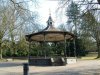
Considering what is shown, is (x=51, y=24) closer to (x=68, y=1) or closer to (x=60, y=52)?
(x=68, y=1)

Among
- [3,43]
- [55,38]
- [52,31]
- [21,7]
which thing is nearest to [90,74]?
[21,7]

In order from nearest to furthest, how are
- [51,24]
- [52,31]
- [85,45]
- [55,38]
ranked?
[52,31] < [51,24] < [55,38] < [85,45]

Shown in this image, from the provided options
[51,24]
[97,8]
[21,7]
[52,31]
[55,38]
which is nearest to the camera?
[21,7]

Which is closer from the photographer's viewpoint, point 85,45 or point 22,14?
point 22,14

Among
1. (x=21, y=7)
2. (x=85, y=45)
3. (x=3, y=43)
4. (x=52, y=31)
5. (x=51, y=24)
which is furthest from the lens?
(x=85, y=45)

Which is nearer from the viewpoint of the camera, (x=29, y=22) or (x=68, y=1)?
(x=29, y=22)

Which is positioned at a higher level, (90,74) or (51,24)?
(51,24)

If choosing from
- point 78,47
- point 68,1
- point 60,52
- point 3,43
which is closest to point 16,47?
point 3,43

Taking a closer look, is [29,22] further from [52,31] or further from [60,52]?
[60,52]

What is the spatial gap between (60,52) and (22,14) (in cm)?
4049

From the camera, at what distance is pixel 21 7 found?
1759cm

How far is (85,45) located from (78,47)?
69.9 inches

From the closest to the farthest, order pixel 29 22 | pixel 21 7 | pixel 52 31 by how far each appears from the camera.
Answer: pixel 21 7 → pixel 29 22 → pixel 52 31

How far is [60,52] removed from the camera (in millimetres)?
57938
